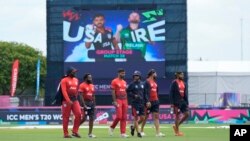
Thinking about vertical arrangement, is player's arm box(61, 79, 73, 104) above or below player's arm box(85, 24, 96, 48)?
below

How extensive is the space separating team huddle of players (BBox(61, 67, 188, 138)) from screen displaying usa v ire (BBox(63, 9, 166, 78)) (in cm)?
1806

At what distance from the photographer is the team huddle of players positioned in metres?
20.2

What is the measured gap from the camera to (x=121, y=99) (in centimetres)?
2078

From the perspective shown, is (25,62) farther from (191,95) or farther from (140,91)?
(140,91)

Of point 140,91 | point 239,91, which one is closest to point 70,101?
point 140,91

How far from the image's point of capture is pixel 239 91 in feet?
184

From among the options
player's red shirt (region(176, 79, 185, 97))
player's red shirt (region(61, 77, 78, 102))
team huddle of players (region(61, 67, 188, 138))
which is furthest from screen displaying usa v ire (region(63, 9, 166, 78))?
player's red shirt (region(61, 77, 78, 102))

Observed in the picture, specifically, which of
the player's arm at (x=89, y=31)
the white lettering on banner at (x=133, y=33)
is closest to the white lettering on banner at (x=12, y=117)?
the white lettering on banner at (x=133, y=33)

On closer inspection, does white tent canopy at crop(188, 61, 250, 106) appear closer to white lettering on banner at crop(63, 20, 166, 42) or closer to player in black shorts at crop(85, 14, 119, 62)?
white lettering on banner at crop(63, 20, 166, 42)

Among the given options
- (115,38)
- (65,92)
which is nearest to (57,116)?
(115,38)

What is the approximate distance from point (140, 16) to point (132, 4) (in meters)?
1.18

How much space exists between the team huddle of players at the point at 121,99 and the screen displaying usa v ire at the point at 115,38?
18.1m

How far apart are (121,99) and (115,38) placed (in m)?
19.2

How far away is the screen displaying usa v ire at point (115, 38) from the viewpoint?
3978 centimetres
